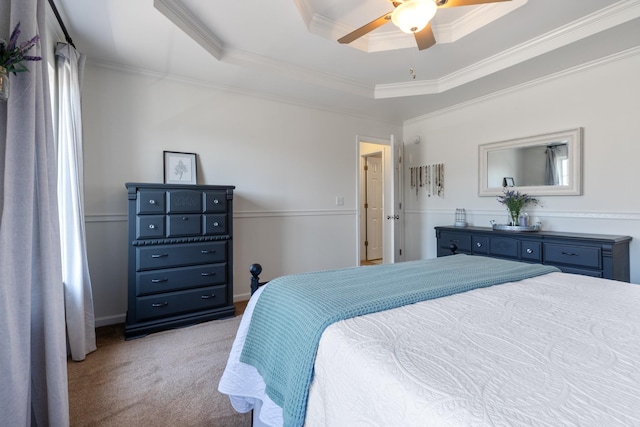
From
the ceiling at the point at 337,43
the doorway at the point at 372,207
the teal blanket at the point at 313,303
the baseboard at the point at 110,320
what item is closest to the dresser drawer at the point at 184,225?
the baseboard at the point at 110,320

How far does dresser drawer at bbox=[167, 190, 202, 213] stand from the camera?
8.63 ft

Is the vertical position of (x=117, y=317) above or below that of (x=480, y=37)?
below

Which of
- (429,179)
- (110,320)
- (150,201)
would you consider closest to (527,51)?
(429,179)

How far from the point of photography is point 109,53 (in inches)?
103

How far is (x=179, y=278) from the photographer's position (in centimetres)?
269

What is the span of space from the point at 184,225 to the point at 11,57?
72.1 inches

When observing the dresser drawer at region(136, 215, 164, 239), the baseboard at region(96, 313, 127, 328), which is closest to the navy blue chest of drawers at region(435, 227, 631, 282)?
the dresser drawer at region(136, 215, 164, 239)

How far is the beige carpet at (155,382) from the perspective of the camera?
160cm

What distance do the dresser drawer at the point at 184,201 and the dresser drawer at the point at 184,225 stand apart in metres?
0.05

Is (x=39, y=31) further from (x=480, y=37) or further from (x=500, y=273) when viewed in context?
(x=480, y=37)

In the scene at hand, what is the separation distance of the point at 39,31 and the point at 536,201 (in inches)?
163

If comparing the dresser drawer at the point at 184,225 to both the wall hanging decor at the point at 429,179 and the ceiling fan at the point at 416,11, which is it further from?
the wall hanging decor at the point at 429,179

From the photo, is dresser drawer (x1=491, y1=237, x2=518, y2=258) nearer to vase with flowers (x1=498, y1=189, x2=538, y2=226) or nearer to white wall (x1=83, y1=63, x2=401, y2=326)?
vase with flowers (x1=498, y1=189, x2=538, y2=226)

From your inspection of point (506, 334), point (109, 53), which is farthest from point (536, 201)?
point (109, 53)
